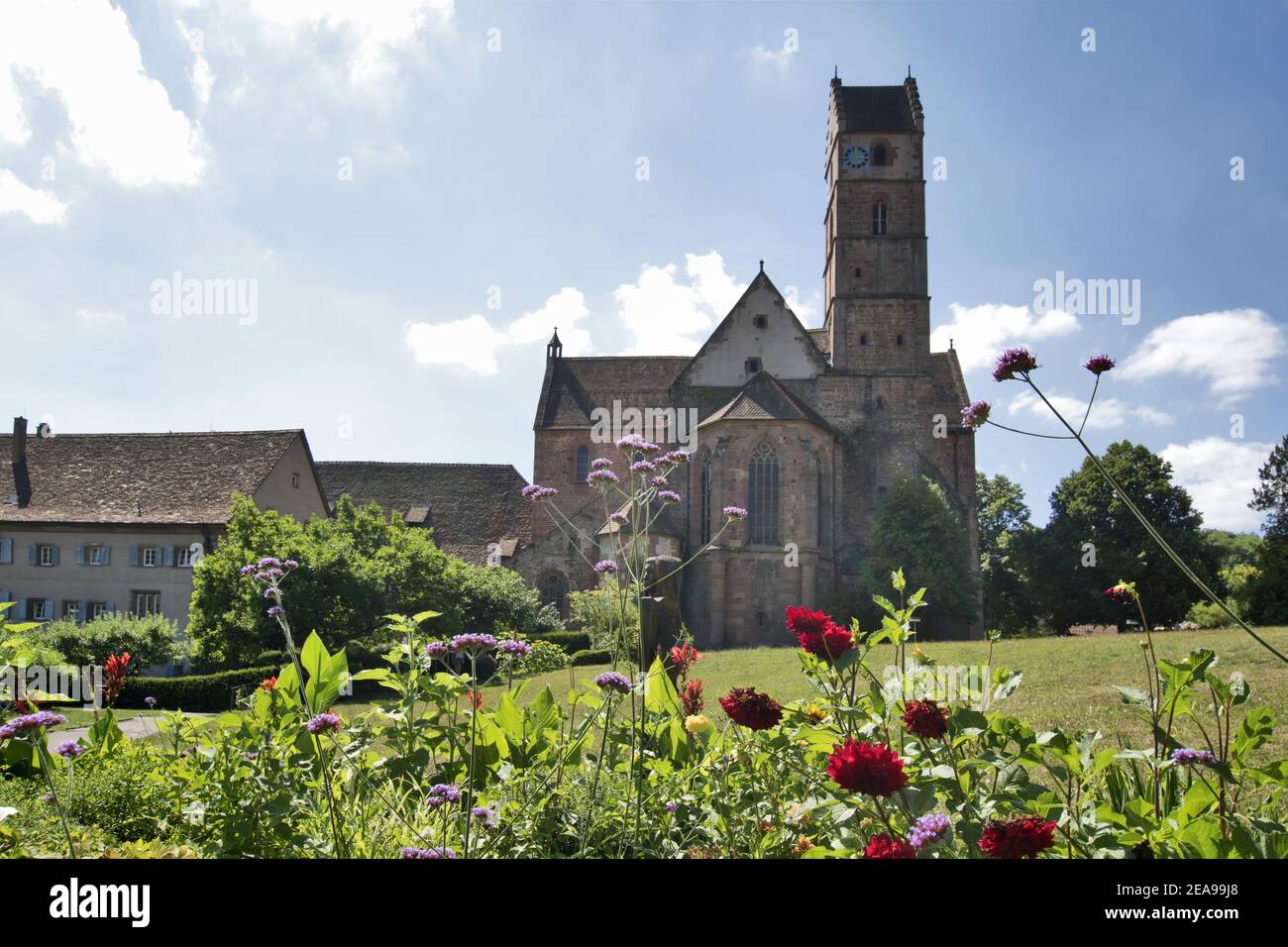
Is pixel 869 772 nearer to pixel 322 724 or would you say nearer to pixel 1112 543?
pixel 322 724

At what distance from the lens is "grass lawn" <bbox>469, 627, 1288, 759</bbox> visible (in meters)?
11.0

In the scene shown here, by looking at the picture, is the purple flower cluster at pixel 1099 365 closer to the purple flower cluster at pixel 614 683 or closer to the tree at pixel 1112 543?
the purple flower cluster at pixel 614 683

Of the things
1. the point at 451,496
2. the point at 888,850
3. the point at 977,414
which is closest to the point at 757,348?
the point at 451,496

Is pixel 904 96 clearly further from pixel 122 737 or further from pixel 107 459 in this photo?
pixel 122 737

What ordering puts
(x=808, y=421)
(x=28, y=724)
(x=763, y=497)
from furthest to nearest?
(x=763, y=497), (x=808, y=421), (x=28, y=724)

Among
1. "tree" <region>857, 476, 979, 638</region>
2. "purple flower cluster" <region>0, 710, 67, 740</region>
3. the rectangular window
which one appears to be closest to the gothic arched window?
"tree" <region>857, 476, 979, 638</region>

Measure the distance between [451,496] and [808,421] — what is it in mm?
23171

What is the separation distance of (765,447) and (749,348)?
643 centimetres

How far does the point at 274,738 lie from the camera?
4191mm

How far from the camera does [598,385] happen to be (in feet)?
157

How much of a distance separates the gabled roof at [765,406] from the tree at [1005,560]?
12.2 m

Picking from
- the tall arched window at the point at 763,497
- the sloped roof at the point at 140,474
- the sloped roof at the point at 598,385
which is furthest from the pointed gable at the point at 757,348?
the sloped roof at the point at 140,474
